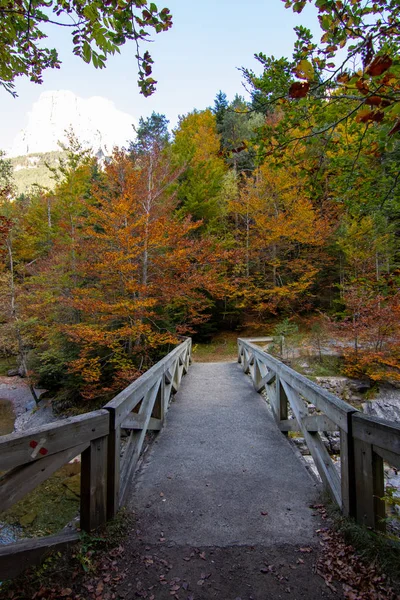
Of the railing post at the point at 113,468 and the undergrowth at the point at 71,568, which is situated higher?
the railing post at the point at 113,468

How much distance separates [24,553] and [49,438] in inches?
24.2

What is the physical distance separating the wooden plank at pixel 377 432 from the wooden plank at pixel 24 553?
6.45 ft

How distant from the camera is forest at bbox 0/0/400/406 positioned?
2.45 m

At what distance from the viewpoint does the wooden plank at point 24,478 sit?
151cm

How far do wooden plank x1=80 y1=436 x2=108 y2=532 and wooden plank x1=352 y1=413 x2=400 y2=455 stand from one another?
5.76ft

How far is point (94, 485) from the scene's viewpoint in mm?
2086

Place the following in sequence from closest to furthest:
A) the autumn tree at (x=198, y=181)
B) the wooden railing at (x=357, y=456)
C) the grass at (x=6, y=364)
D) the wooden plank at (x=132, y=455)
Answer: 1. the wooden railing at (x=357, y=456)
2. the wooden plank at (x=132, y=455)
3. the autumn tree at (x=198, y=181)
4. the grass at (x=6, y=364)

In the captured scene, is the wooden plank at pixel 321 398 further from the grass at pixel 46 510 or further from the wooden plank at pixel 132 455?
the grass at pixel 46 510

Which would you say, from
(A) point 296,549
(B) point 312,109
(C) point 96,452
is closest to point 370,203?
(B) point 312,109

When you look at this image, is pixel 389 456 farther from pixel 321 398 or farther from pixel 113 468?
pixel 113 468

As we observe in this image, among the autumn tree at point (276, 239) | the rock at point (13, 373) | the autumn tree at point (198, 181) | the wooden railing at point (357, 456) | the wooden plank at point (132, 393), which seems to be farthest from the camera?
the rock at point (13, 373)

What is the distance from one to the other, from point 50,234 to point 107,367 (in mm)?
12548

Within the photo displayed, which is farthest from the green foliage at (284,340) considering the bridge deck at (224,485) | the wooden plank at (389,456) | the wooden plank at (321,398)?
the wooden plank at (389,456)

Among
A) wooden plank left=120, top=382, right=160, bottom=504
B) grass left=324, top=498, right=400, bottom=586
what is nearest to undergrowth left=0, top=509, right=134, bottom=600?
wooden plank left=120, top=382, right=160, bottom=504
